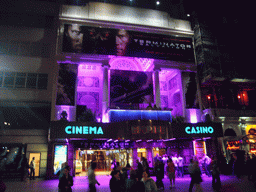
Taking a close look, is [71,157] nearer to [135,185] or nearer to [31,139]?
[31,139]

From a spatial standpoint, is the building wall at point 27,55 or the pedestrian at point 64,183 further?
the building wall at point 27,55

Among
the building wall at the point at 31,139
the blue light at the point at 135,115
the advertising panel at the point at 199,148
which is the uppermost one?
the blue light at the point at 135,115

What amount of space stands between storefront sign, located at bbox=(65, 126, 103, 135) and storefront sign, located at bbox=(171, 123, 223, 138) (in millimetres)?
6913

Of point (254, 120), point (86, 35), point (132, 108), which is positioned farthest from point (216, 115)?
point (86, 35)

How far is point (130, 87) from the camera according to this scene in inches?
895

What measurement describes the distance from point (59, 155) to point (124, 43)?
14.1 meters

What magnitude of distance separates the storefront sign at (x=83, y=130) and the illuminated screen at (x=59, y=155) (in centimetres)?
351

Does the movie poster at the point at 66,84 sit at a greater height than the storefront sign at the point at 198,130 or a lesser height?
greater

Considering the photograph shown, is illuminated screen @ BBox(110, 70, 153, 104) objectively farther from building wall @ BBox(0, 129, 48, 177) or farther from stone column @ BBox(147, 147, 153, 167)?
building wall @ BBox(0, 129, 48, 177)

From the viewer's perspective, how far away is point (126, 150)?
2200cm

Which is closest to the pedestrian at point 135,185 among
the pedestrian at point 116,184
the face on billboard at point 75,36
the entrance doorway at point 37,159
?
the pedestrian at point 116,184

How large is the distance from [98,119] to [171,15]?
17.8 metres

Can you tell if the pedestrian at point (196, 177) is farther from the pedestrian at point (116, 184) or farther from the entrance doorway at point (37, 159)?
the entrance doorway at point (37, 159)

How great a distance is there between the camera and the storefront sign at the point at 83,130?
1694 centimetres
